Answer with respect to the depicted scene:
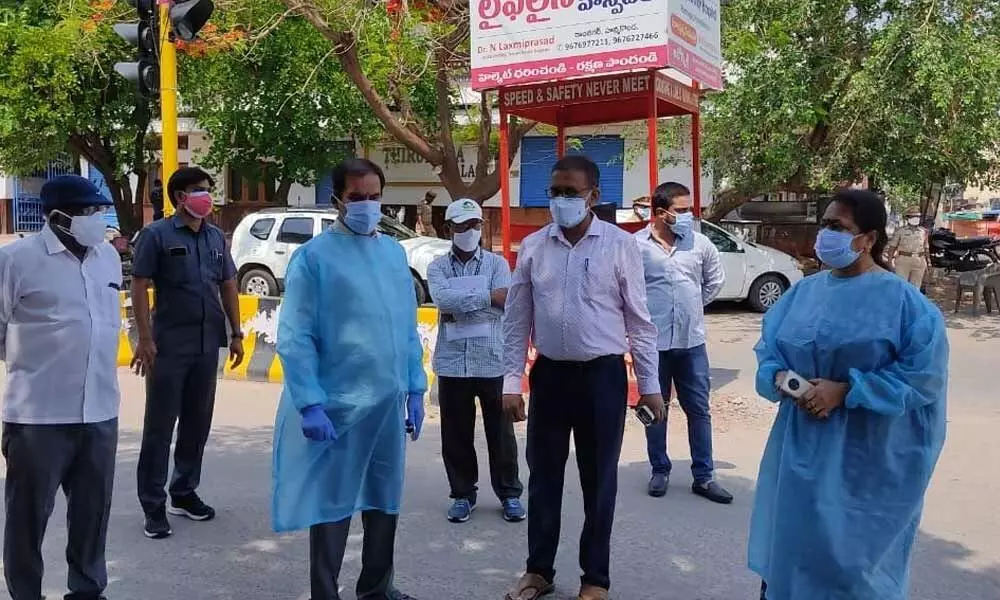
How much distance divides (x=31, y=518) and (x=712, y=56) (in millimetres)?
7030

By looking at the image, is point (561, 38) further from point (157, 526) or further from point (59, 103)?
point (59, 103)

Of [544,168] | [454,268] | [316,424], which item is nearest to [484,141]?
[454,268]

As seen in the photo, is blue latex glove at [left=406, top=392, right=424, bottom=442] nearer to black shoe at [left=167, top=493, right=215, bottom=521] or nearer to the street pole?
black shoe at [left=167, top=493, right=215, bottom=521]

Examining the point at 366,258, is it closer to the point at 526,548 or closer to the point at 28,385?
the point at 28,385

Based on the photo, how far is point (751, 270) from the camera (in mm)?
14672

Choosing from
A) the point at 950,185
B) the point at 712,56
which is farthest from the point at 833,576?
the point at 950,185

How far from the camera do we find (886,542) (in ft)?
9.98

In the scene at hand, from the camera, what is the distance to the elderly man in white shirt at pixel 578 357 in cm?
→ 389

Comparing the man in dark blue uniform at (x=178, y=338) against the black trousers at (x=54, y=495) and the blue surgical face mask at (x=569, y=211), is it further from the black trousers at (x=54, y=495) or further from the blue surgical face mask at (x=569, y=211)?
the blue surgical face mask at (x=569, y=211)

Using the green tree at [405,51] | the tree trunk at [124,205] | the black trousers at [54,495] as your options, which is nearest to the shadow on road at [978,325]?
the green tree at [405,51]

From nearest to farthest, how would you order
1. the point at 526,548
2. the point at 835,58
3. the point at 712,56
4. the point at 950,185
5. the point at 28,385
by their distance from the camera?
the point at 28,385
the point at 526,548
the point at 712,56
the point at 835,58
the point at 950,185

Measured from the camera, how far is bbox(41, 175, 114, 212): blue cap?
366 cm

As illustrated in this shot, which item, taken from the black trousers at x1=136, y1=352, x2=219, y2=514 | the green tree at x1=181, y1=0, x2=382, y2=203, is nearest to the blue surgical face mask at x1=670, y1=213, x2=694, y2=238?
the black trousers at x1=136, y1=352, x2=219, y2=514

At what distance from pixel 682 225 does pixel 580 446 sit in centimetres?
206
